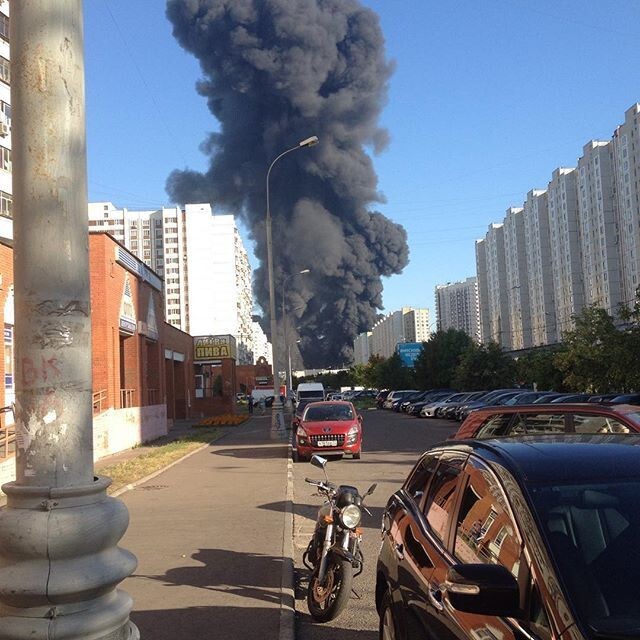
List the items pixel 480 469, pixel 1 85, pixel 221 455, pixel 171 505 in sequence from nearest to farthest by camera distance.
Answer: pixel 480 469 < pixel 171 505 < pixel 221 455 < pixel 1 85

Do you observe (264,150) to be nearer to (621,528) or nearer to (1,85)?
(1,85)

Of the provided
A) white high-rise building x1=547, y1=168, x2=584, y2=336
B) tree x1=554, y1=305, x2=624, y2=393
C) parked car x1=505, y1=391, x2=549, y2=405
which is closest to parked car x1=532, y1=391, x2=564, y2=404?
parked car x1=505, y1=391, x2=549, y2=405

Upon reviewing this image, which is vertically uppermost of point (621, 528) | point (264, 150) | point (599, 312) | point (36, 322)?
point (264, 150)

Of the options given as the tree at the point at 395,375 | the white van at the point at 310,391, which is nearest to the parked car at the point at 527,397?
the white van at the point at 310,391

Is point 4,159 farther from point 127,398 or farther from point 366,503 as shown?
point 366,503

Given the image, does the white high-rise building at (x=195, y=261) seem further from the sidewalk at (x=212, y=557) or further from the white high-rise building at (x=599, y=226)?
the sidewalk at (x=212, y=557)

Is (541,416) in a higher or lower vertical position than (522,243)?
lower

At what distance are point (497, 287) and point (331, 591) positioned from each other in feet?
356

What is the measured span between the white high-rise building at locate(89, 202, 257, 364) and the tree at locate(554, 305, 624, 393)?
102 meters

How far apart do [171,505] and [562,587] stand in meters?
9.75

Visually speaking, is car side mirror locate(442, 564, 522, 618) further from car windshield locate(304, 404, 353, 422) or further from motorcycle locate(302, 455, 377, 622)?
car windshield locate(304, 404, 353, 422)

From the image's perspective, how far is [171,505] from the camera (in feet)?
37.6

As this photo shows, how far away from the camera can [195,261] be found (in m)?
131

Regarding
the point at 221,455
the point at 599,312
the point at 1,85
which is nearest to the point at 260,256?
the point at 1,85
